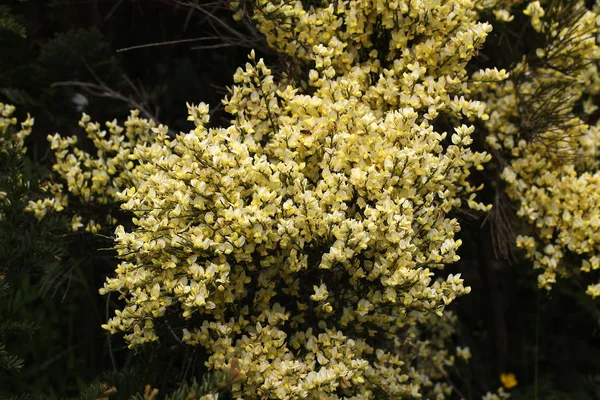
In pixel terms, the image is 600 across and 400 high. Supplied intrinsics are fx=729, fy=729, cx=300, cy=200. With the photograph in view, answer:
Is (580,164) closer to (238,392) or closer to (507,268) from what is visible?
(507,268)

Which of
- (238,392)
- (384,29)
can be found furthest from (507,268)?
(238,392)

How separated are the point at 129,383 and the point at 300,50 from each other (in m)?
1.37

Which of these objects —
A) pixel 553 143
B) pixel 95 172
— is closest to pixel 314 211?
pixel 95 172

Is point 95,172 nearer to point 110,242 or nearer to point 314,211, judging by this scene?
point 110,242

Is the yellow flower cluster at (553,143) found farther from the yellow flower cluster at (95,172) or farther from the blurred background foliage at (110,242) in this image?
the yellow flower cluster at (95,172)

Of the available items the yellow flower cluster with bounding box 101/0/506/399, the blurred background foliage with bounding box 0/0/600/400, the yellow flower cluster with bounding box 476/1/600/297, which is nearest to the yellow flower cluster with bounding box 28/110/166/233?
the blurred background foliage with bounding box 0/0/600/400

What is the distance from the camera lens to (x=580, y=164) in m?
3.14

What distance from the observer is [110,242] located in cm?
305

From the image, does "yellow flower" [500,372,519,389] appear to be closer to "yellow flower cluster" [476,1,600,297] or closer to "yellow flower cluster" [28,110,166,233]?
"yellow flower cluster" [476,1,600,297]

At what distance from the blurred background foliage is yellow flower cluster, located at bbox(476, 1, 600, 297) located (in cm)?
17

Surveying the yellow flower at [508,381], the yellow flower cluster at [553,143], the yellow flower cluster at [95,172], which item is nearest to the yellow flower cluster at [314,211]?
the yellow flower cluster at [95,172]

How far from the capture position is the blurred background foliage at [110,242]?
3.17m

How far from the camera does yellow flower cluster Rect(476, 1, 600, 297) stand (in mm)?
2873

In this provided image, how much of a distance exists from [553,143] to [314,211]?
1.35 m
